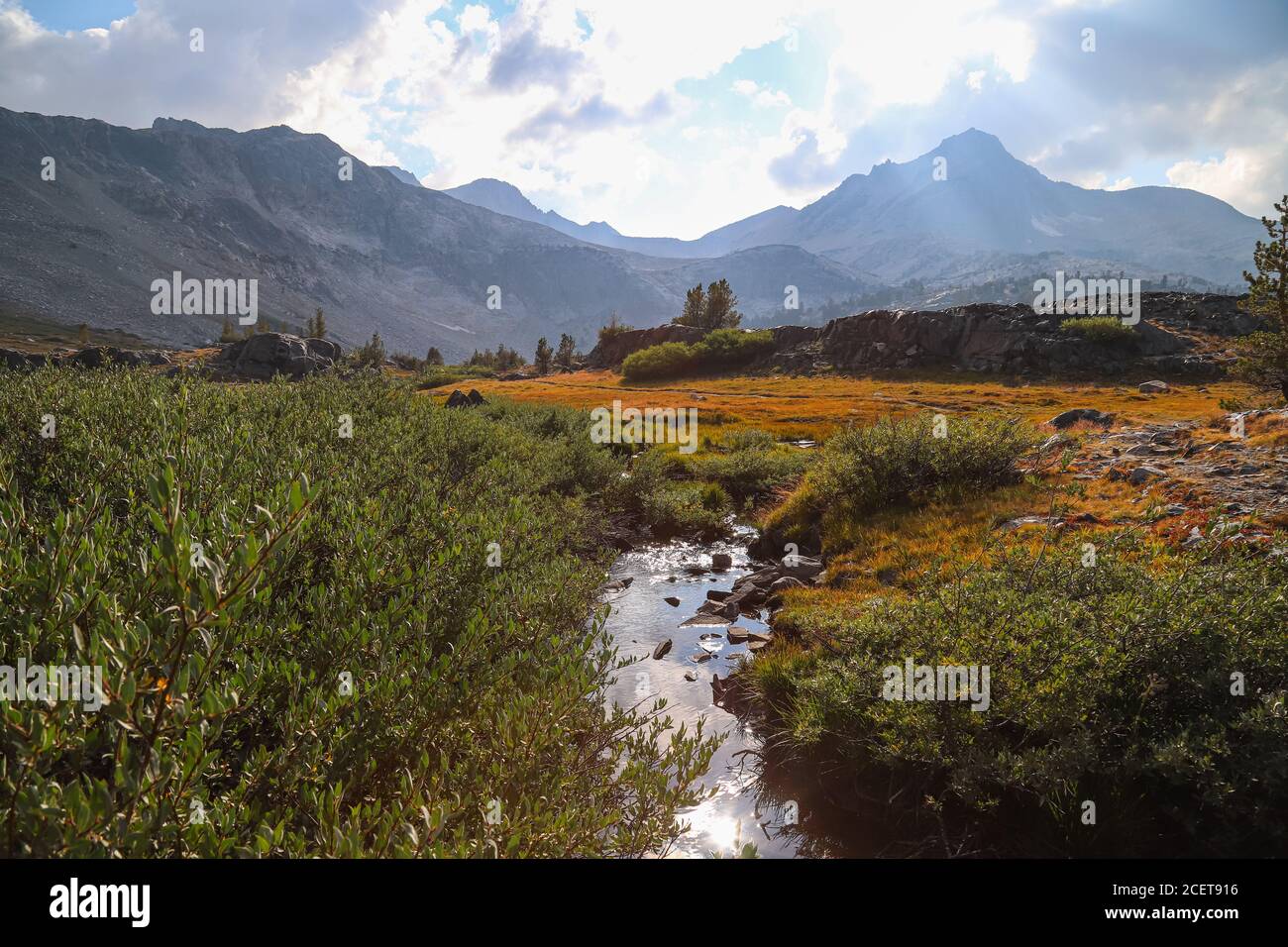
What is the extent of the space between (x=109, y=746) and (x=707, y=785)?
6104 mm

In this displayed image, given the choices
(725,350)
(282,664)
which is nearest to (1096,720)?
(282,664)

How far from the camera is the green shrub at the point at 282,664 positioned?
2.46 metres

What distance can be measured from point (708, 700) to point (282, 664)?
693cm

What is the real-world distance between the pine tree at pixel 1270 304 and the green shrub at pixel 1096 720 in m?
17.7

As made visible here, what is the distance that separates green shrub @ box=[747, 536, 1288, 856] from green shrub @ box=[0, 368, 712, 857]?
2.57 m

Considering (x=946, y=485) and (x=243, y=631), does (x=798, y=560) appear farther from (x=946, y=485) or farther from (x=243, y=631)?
(x=243, y=631)

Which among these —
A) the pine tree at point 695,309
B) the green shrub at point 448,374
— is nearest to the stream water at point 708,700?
the green shrub at point 448,374

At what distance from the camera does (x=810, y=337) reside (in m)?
100

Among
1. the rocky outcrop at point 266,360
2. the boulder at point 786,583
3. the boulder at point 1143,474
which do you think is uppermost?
the rocky outcrop at point 266,360

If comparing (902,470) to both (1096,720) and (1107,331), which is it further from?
(1107,331)

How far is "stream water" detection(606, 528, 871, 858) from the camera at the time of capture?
22.2 feet

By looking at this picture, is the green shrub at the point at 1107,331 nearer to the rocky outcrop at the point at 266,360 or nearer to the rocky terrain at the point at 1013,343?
the rocky terrain at the point at 1013,343

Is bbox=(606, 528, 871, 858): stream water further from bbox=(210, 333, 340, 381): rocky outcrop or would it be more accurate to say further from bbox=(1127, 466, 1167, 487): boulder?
bbox=(210, 333, 340, 381): rocky outcrop
